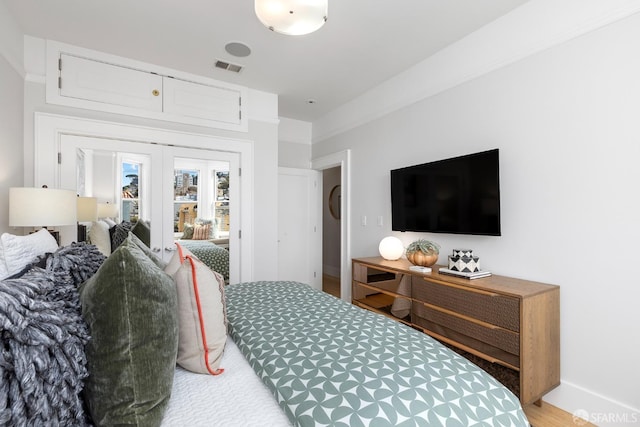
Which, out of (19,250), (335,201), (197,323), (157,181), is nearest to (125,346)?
(197,323)

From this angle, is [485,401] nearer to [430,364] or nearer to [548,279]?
[430,364]

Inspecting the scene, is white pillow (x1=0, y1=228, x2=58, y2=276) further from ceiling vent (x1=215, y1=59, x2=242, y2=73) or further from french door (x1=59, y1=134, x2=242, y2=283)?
ceiling vent (x1=215, y1=59, x2=242, y2=73)

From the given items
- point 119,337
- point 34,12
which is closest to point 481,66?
point 119,337

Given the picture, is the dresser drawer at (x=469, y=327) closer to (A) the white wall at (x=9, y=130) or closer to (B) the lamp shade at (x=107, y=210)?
(B) the lamp shade at (x=107, y=210)

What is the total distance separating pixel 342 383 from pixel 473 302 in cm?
152

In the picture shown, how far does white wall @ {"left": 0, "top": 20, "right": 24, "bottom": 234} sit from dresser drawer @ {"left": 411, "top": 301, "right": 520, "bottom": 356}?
124 inches

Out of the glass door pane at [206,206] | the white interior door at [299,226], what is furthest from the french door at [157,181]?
the white interior door at [299,226]

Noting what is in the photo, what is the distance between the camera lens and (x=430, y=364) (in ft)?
3.35

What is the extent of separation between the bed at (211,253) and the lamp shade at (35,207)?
1.24 m

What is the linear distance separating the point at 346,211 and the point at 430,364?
3055 millimetres

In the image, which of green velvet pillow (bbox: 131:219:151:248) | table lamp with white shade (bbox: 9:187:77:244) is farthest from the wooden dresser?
table lamp with white shade (bbox: 9:187:77:244)

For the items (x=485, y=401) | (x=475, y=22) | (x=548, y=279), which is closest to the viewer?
(x=485, y=401)

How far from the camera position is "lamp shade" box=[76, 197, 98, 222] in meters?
2.55

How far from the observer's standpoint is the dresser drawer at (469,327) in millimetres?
1845
